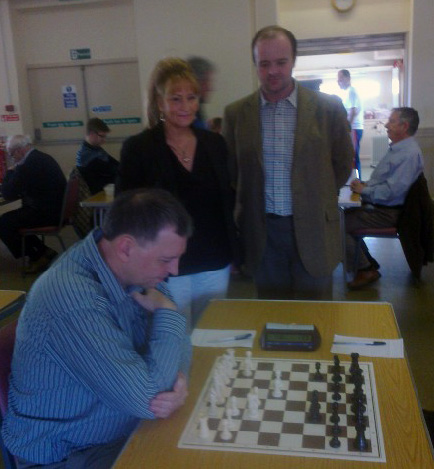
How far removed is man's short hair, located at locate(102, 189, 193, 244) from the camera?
1.32m

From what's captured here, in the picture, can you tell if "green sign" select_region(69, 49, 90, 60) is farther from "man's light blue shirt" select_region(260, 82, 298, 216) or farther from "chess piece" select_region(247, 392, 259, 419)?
"chess piece" select_region(247, 392, 259, 419)

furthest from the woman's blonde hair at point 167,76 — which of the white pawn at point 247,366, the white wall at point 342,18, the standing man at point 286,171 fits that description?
the white wall at point 342,18

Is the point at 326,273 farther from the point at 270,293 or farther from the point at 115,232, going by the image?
the point at 115,232

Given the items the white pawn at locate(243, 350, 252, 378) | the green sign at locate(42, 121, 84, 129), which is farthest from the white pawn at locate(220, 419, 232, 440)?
the green sign at locate(42, 121, 84, 129)

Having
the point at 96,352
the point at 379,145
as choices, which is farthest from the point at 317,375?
the point at 379,145

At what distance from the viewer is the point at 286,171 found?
2.31m

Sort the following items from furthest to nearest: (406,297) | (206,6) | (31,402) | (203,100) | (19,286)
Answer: (206,6)
(19,286)
(406,297)
(203,100)
(31,402)

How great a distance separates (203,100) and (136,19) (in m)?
4.91

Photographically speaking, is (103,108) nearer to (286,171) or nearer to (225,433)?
(286,171)

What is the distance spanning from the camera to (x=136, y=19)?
689cm

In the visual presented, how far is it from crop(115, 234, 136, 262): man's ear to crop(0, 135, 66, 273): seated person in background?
418 cm

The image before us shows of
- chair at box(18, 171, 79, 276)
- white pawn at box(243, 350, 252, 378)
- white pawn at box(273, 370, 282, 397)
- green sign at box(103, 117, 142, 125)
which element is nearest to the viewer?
white pawn at box(273, 370, 282, 397)

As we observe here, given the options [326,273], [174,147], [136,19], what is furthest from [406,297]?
[136,19]

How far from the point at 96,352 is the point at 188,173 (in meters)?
1.05
